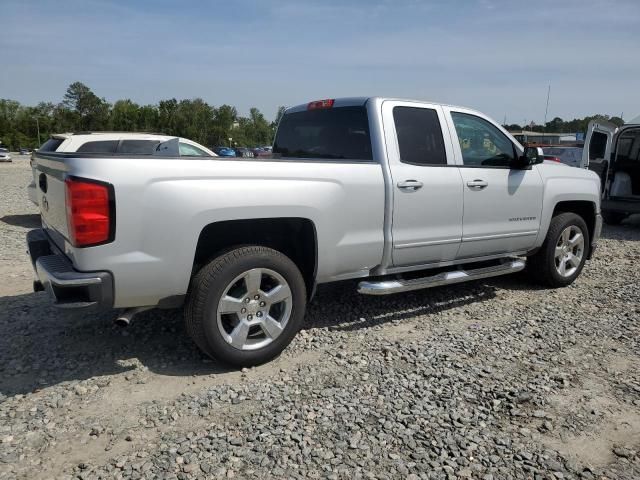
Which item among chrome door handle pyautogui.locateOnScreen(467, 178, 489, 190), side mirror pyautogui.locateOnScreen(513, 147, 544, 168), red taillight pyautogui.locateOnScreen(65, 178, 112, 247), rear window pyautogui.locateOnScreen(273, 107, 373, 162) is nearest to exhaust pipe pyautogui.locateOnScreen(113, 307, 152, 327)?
red taillight pyautogui.locateOnScreen(65, 178, 112, 247)

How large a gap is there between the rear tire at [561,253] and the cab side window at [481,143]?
42.1 inches

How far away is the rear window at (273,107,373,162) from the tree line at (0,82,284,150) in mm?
56199

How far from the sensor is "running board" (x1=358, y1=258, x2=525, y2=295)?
4.05 m

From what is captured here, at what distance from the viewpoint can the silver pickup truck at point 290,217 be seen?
10.00 ft

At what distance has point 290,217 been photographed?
11.9ft

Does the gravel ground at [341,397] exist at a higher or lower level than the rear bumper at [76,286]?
lower

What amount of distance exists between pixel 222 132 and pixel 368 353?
67.1 metres

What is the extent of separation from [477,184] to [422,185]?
71 cm

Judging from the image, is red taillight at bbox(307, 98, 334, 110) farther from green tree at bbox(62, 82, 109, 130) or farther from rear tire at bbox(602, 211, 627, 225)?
green tree at bbox(62, 82, 109, 130)

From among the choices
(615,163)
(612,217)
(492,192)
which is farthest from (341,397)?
(612,217)

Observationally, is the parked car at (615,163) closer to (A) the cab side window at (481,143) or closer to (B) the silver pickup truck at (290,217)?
(B) the silver pickup truck at (290,217)

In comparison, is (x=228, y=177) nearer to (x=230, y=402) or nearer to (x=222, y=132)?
(x=230, y=402)

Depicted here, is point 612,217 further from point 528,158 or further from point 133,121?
point 133,121

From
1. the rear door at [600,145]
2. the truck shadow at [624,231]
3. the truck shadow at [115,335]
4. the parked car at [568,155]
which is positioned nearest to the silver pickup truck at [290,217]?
the truck shadow at [115,335]
